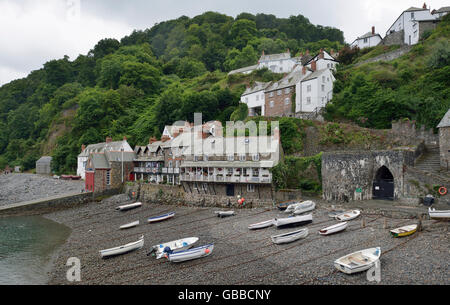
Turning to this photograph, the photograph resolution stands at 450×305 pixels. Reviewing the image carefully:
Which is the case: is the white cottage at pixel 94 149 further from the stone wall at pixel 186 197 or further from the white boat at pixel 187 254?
the white boat at pixel 187 254

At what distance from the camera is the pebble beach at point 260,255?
41.9 ft

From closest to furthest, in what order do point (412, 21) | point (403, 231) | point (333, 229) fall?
point (403, 231), point (333, 229), point (412, 21)

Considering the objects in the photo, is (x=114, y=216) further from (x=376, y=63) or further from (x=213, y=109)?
(x=376, y=63)

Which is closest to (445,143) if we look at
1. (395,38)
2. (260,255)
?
(260,255)

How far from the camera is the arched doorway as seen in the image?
2290cm

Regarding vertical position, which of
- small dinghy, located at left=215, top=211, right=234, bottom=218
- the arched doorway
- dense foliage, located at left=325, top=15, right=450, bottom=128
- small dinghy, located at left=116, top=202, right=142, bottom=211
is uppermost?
dense foliage, located at left=325, top=15, right=450, bottom=128

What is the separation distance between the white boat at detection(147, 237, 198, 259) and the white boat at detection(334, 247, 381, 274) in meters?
8.83

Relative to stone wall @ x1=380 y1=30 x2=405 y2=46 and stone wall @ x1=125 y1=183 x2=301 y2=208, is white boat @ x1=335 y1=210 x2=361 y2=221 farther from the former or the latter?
stone wall @ x1=380 y1=30 x2=405 y2=46

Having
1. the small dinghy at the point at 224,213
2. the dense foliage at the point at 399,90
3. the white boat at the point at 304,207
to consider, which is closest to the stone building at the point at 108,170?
the small dinghy at the point at 224,213

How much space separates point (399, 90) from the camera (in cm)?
3294

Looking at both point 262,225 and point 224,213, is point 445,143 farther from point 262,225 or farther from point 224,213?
point 224,213

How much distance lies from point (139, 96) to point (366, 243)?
5688cm

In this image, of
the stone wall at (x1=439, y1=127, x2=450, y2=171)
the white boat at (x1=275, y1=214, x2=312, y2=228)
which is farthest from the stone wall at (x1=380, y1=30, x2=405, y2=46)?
the white boat at (x1=275, y1=214, x2=312, y2=228)

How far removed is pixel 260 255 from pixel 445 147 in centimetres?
1792
